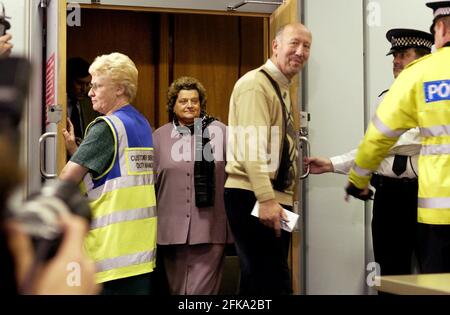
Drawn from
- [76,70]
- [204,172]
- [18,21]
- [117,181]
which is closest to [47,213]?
[117,181]

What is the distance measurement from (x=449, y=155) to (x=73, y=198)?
72.2 inches

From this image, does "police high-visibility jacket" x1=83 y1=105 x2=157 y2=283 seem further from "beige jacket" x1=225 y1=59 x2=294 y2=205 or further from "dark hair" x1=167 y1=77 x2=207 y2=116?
"dark hair" x1=167 y1=77 x2=207 y2=116

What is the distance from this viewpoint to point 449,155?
2.04 meters

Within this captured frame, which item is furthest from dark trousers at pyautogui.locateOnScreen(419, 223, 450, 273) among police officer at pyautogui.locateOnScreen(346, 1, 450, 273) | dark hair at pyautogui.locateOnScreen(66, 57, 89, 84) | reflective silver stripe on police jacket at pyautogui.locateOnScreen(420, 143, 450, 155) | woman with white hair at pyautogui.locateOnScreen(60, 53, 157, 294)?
dark hair at pyautogui.locateOnScreen(66, 57, 89, 84)

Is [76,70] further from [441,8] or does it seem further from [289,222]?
[441,8]

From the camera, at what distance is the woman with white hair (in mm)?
2154

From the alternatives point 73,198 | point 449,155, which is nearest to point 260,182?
point 449,155

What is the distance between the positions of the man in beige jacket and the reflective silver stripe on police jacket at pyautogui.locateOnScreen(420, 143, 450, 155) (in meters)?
0.56

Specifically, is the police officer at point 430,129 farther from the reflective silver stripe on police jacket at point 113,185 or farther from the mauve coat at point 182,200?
the mauve coat at point 182,200

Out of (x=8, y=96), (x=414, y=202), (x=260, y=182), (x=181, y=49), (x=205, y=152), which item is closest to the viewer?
(x=8, y=96)

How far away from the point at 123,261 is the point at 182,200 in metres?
0.90

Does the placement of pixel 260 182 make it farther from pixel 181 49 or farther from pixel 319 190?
pixel 181 49

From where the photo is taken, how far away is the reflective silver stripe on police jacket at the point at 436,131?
2043 mm

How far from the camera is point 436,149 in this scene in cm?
208
